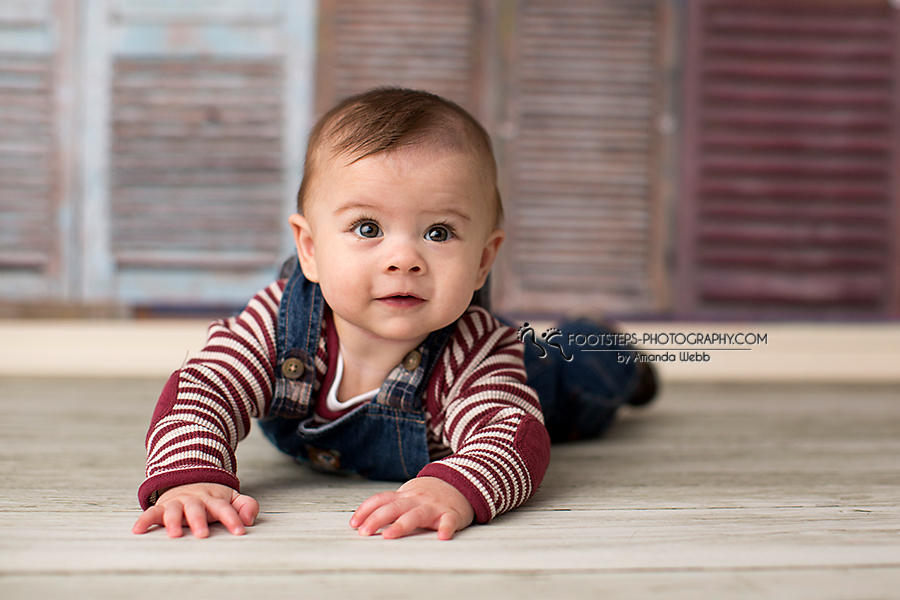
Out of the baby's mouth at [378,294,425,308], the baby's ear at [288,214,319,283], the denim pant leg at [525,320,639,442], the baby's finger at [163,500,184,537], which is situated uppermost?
the baby's ear at [288,214,319,283]

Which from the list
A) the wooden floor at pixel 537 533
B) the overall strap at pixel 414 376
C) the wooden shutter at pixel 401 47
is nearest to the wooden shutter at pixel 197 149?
the wooden shutter at pixel 401 47

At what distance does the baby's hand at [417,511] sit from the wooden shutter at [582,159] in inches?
61.9

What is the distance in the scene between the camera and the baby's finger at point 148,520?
0.58 m

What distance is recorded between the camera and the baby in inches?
24.1

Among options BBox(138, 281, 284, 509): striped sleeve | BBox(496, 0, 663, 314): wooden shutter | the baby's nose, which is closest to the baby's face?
the baby's nose

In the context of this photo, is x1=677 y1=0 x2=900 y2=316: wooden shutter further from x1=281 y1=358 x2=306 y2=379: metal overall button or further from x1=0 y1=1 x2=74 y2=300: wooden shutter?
x1=0 y1=1 x2=74 y2=300: wooden shutter

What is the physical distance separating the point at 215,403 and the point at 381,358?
0.55ft

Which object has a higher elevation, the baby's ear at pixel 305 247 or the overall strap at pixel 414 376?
the baby's ear at pixel 305 247

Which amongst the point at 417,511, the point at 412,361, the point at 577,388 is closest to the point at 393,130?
the point at 412,361

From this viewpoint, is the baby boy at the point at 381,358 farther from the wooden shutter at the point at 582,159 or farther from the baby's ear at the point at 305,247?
the wooden shutter at the point at 582,159

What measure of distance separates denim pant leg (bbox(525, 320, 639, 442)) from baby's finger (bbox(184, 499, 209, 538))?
515 millimetres

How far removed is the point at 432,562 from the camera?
531 mm

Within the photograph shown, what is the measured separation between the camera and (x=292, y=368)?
718 millimetres

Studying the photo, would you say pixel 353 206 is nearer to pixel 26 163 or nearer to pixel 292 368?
pixel 292 368
